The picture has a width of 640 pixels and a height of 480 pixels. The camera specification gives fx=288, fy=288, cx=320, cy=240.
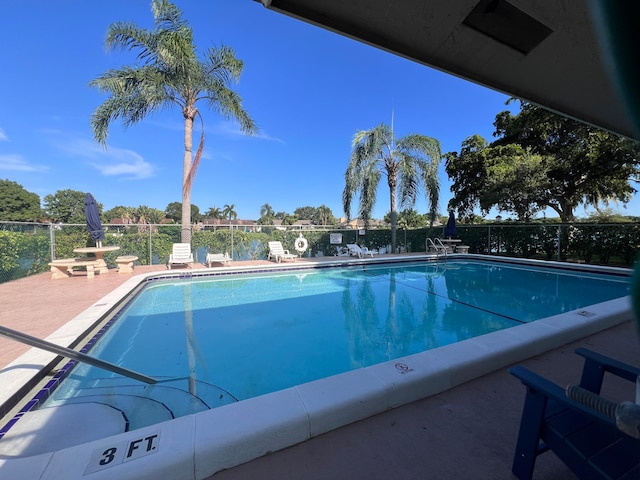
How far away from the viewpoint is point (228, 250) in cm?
1227

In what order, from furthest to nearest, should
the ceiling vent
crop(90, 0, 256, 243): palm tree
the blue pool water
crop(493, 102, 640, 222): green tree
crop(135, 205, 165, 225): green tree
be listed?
1. crop(135, 205, 165, 225): green tree
2. crop(493, 102, 640, 222): green tree
3. crop(90, 0, 256, 243): palm tree
4. the blue pool water
5. the ceiling vent

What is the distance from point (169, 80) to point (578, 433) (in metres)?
12.8

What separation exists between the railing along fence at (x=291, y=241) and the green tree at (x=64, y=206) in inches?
1955

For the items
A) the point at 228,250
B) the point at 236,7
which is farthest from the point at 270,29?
the point at 228,250

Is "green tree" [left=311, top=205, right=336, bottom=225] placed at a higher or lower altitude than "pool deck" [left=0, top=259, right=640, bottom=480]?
higher

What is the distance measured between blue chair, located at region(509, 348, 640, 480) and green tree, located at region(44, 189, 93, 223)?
61.9 m

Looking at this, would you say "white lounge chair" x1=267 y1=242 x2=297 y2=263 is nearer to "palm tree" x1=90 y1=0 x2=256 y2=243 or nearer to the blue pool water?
the blue pool water

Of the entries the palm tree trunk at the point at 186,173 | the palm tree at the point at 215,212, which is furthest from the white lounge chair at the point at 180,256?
the palm tree at the point at 215,212

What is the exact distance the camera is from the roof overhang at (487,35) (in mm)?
2012

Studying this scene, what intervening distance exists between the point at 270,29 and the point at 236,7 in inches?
88.4

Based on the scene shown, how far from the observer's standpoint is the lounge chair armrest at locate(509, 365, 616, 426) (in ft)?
3.67

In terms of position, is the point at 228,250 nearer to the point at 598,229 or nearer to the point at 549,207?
the point at 598,229

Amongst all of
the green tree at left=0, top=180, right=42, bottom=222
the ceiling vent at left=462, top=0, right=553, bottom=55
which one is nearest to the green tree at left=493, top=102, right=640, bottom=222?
the ceiling vent at left=462, top=0, right=553, bottom=55

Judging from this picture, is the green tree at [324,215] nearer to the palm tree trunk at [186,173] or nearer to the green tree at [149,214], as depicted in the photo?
the green tree at [149,214]
